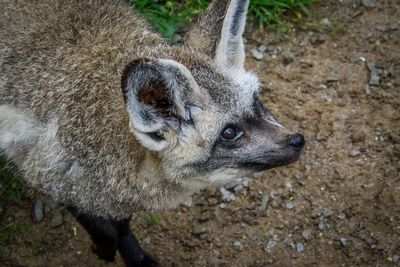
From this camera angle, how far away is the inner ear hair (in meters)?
3.60

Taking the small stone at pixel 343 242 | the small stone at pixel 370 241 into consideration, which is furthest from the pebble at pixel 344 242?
the small stone at pixel 370 241

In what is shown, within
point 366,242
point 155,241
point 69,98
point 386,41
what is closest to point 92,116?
point 69,98

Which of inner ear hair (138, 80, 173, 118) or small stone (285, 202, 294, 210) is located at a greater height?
inner ear hair (138, 80, 173, 118)

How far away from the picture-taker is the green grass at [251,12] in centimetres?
612

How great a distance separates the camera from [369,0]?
6.11 meters

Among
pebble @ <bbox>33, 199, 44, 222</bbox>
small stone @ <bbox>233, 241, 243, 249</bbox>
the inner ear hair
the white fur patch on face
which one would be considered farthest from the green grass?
the inner ear hair

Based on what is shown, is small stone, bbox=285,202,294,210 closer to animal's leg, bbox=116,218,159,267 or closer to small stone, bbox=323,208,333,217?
small stone, bbox=323,208,333,217

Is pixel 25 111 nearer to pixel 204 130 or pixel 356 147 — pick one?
pixel 204 130

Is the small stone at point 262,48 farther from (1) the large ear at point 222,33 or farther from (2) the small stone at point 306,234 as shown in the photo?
(1) the large ear at point 222,33

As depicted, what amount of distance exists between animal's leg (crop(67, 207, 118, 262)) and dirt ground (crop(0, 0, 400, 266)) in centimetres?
33

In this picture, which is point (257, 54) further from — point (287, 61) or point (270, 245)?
point (270, 245)

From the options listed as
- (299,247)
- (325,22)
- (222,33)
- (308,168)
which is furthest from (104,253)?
(325,22)

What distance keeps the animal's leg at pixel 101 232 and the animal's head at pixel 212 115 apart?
91 cm

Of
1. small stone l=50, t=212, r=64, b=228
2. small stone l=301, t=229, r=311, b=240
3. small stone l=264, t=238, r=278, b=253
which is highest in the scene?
small stone l=301, t=229, r=311, b=240
